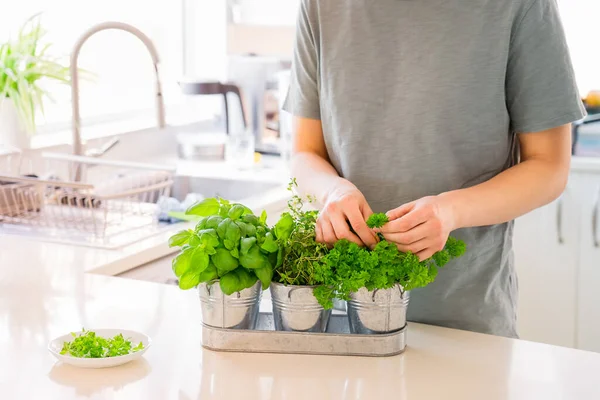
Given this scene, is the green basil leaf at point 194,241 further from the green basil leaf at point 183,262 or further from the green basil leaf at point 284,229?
the green basil leaf at point 284,229

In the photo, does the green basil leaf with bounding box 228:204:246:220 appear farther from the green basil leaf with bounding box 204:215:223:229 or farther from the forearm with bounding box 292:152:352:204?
the forearm with bounding box 292:152:352:204

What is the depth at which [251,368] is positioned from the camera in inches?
45.5

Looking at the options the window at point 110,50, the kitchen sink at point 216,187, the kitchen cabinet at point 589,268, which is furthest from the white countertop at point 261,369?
the kitchen cabinet at point 589,268

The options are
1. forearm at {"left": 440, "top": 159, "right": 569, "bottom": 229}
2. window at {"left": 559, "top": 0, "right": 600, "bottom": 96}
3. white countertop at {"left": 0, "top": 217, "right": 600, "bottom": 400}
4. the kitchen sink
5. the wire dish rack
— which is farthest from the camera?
window at {"left": 559, "top": 0, "right": 600, "bottom": 96}

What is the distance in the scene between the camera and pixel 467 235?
1.46m

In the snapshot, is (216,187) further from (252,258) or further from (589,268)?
(252,258)

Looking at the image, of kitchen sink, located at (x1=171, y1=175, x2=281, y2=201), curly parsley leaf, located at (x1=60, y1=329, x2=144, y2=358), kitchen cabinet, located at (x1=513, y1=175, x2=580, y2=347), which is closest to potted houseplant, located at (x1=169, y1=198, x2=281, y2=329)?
curly parsley leaf, located at (x1=60, y1=329, x2=144, y2=358)

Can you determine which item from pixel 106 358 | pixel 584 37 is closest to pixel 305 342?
pixel 106 358

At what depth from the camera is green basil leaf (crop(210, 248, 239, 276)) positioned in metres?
1.16

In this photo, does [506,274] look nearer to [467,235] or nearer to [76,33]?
[467,235]

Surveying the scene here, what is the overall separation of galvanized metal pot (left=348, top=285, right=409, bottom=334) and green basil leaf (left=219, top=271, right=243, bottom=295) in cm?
16

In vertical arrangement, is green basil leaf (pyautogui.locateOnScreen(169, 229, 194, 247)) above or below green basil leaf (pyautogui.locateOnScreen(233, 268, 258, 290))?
above

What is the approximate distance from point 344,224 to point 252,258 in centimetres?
13

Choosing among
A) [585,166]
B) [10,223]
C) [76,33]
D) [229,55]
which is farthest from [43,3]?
[585,166]
